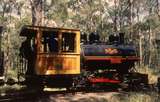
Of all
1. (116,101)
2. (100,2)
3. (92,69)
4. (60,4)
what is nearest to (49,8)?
(60,4)

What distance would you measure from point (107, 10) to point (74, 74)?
55.3 m

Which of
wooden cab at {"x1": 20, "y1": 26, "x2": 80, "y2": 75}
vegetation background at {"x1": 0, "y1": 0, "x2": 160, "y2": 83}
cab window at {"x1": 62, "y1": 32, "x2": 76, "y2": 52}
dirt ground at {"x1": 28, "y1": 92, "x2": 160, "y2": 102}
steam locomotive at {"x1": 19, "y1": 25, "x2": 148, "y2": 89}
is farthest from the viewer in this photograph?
vegetation background at {"x1": 0, "y1": 0, "x2": 160, "y2": 83}

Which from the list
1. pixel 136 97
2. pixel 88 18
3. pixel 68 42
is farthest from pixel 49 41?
pixel 88 18

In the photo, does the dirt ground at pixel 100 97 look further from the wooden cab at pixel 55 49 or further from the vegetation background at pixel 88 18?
the vegetation background at pixel 88 18

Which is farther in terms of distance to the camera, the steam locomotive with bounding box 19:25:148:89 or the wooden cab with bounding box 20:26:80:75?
the steam locomotive with bounding box 19:25:148:89

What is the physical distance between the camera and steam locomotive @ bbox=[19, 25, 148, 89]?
14.1 m

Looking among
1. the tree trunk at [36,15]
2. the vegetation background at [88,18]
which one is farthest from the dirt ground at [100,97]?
the vegetation background at [88,18]

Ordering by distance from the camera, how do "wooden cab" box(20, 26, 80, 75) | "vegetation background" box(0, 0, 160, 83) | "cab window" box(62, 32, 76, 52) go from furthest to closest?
1. "vegetation background" box(0, 0, 160, 83)
2. "cab window" box(62, 32, 76, 52)
3. "wooden cab" box(20, 26, 80, 75)

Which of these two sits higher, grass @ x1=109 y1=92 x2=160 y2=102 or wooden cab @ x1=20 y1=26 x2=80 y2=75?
wooden cab @ x1=20 y1=26 x2=80 y2=75

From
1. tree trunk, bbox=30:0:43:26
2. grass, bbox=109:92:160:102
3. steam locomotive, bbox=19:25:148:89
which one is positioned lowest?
grass, bbox=109:92:160:102

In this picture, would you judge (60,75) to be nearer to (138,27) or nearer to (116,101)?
(116,101)

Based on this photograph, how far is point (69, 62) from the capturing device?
14.6 m

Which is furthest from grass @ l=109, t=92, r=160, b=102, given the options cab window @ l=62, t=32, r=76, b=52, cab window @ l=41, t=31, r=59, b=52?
cab window @ l=41, t=31, r=59, b=52

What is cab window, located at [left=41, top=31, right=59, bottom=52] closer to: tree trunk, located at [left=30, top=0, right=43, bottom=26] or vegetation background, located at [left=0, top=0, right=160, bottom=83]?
tree trunk, located at [left=30, top=0, right=43, bottom=26]
